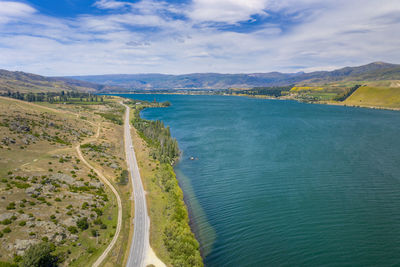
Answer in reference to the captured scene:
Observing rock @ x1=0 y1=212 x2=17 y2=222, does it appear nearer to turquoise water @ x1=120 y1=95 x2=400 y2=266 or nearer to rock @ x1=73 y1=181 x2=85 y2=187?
rock @ x1=73 y1=181 x2=85 y2=187

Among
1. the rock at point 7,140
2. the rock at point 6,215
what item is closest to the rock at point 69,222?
the rock at point 6,215

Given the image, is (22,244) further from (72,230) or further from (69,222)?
(69,222)

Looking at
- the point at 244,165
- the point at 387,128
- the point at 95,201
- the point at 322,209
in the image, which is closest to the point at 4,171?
the point at 95,201

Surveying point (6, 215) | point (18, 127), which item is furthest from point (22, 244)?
point (18, 127)

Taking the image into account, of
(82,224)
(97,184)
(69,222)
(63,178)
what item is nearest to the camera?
(82,224)

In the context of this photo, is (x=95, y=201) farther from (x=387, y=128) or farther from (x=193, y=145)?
(x=387, y=128)

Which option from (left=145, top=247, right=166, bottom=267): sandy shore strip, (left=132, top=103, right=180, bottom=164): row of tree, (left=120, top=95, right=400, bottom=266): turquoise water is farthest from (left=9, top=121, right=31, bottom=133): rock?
(left=145, top=247, right=166, bottom=267): sandy shore strip
